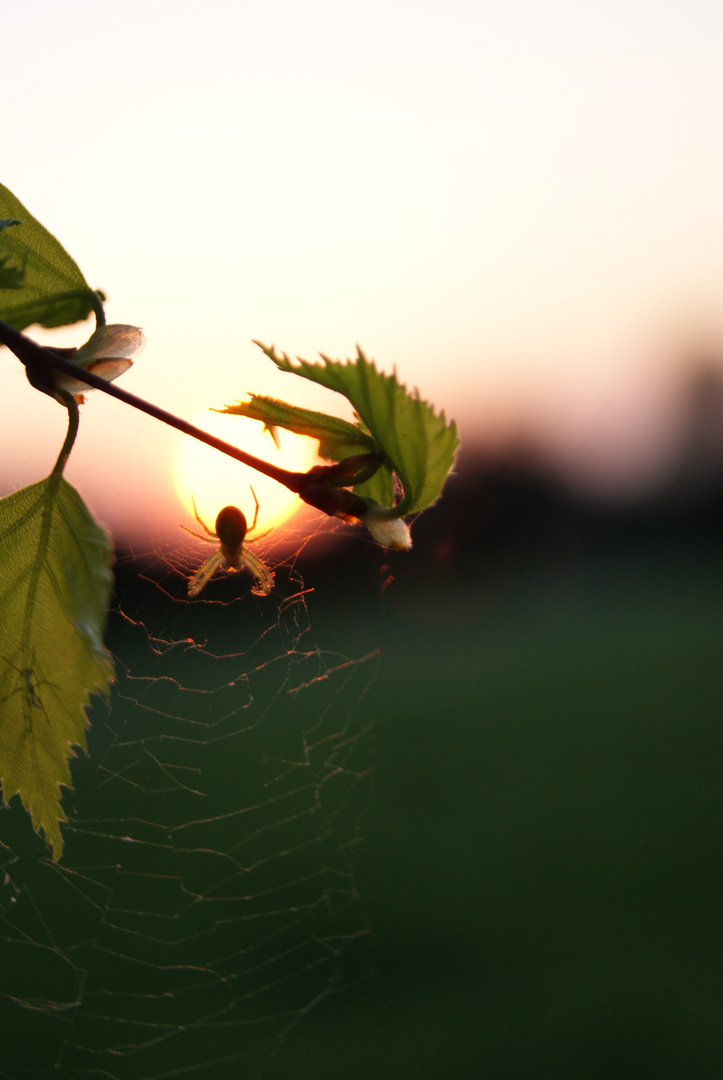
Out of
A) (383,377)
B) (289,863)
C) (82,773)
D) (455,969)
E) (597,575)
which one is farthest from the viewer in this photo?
(597,575)

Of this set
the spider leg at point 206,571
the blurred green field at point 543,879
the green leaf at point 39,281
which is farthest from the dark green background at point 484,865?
the green leaf at point 39,281

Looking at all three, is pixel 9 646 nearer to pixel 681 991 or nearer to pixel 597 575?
pixel 681 991

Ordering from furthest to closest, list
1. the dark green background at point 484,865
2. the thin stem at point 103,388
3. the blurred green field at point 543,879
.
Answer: the blurred green field at point 543,879 < the dark green background at point 484,865 < the thin stem at point 103,388

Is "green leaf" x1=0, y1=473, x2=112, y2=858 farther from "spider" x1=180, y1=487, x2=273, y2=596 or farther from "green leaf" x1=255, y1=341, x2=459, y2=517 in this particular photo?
"green leaf" x1=255, y1=341, x2=459, y2=517

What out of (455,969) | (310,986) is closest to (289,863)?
(310,986)

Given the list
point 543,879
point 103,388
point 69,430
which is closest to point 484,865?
point 543,879

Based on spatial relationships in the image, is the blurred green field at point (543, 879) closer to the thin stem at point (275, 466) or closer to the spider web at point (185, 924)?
the spider web at point (185, 924)
